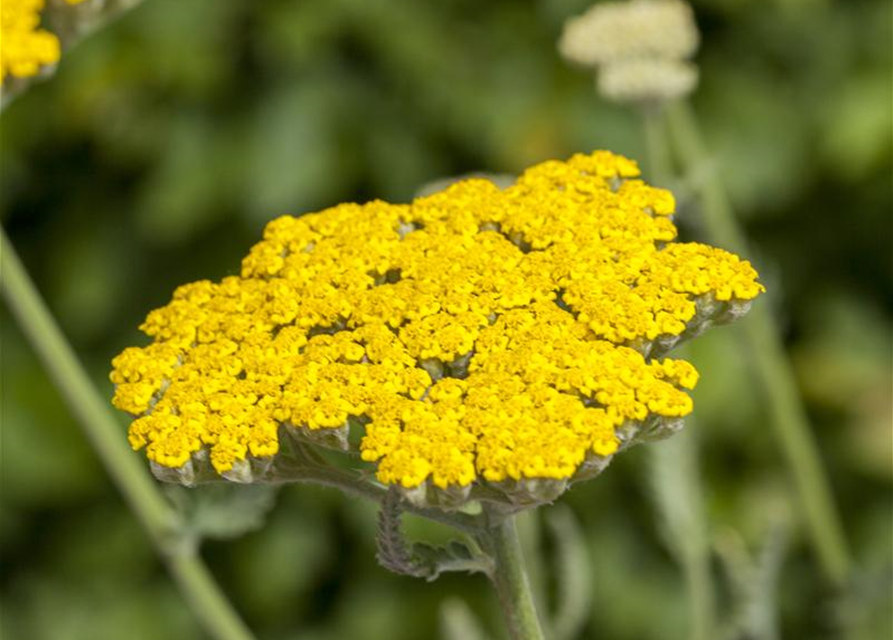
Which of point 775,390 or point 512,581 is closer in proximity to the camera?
point 512,581

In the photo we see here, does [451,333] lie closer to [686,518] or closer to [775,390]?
[686,518]

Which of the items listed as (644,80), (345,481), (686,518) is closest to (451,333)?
(345,481)

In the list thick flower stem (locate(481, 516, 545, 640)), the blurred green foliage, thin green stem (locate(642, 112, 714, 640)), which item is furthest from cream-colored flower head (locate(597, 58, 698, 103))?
thick flower stem (locate(481, 516, 545, 640))

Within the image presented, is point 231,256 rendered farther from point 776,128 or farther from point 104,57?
point 776,128

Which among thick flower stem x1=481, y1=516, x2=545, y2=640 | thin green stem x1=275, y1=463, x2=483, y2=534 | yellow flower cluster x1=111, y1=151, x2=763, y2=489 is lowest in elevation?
thick flower stem x1=481, y1=516, x2=545, y2=640

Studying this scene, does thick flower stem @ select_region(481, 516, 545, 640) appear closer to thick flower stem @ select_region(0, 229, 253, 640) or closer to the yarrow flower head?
thick flower stem @ select_region(0, 229, 253, 640)

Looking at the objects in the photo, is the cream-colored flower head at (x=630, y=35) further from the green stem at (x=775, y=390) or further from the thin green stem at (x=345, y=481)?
the thin green stem at (x=345, y=481)
